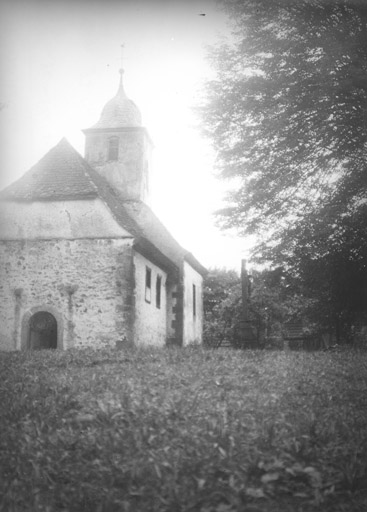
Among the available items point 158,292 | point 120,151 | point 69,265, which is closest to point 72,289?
point 69,265

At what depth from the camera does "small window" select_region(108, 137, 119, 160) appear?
25286mm

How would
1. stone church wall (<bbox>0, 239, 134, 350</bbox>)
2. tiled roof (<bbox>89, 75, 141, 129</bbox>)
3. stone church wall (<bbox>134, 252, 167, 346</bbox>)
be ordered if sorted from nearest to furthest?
stone church wall (<bbox>0, 239, 134, 350</bbox>) → stone church wall (<bbox>134, 252, 167, 346</bbox>) → tiled roof (<bbox>89, 75, 141, 129</bbox>)

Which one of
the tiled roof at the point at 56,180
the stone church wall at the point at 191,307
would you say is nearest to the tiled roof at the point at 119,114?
the tiled roof at the point at 56,180

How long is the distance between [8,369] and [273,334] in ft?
91.3

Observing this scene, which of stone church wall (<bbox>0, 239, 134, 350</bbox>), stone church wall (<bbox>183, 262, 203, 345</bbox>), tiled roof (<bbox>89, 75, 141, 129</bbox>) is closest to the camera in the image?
stone church wall (<bbox>0, 239, 134, 350</bbox>)

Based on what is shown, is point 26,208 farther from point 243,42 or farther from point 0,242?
point 243,42

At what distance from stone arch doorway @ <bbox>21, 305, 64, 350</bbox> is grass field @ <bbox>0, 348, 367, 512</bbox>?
9.38 metres

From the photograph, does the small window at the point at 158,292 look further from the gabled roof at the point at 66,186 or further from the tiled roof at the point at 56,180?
the tiled roof at the point at 56,180

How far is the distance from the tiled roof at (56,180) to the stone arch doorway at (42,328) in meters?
4.29

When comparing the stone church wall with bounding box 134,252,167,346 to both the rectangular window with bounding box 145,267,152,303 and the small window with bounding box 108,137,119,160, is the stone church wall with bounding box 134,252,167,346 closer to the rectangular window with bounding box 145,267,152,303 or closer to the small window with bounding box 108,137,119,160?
the rectangular window with bounding box 145,267,152,303

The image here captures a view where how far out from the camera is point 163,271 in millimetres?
23234

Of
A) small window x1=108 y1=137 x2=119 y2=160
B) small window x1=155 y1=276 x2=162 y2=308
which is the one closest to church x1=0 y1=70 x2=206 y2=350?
small window x1=155 y1=276 x2=162 y2=308

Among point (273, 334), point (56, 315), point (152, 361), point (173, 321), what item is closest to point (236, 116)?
point (152, 361)

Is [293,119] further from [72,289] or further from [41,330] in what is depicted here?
[41,330]
